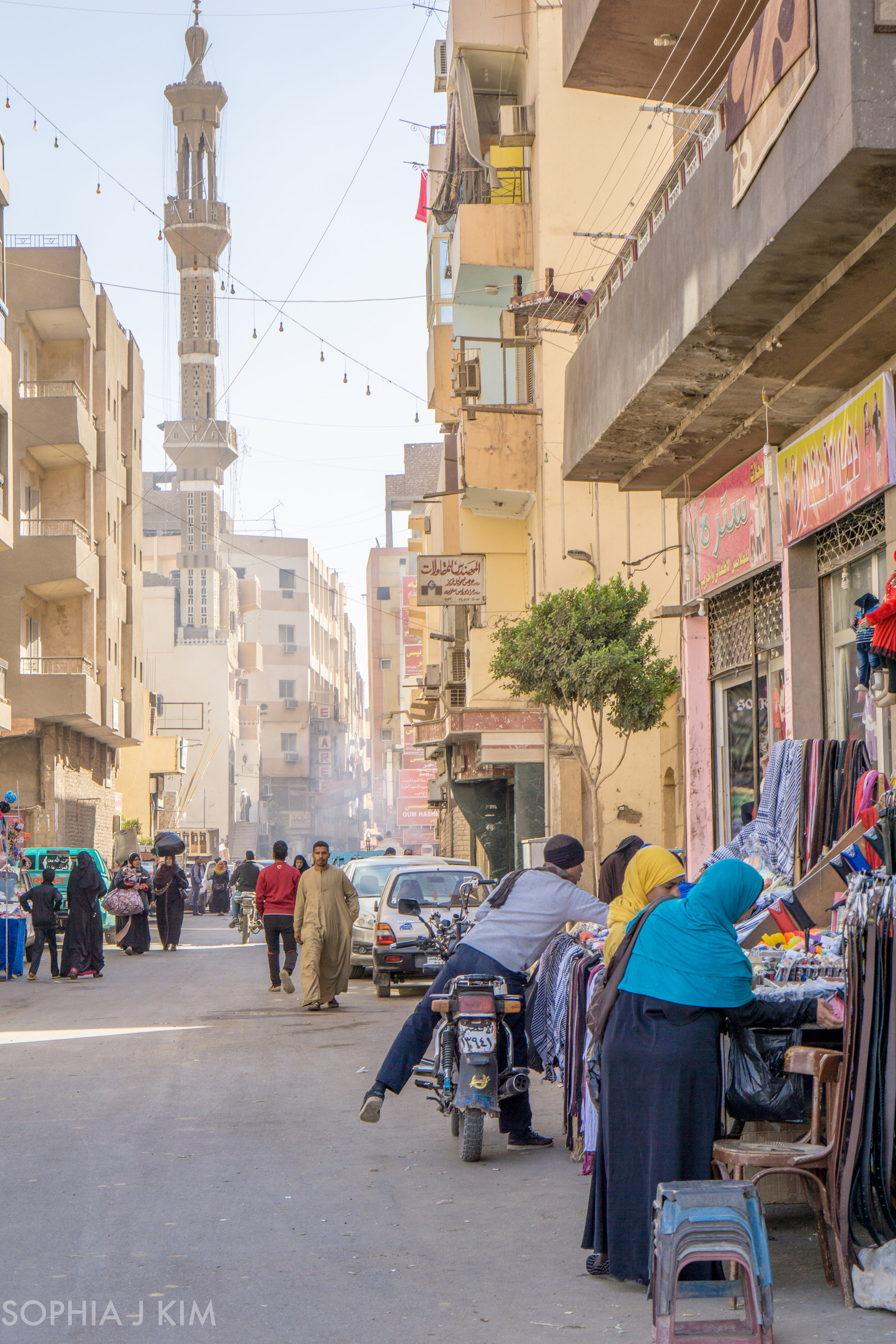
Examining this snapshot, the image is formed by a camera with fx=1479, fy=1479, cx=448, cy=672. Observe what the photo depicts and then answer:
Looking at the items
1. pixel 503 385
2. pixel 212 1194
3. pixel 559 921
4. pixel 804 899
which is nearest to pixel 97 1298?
pixel 212 1194

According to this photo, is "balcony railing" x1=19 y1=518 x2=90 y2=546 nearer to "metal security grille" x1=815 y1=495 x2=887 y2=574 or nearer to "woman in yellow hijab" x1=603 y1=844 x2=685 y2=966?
"metal security grille" x1=815 y1=495 x2=887 y2=574

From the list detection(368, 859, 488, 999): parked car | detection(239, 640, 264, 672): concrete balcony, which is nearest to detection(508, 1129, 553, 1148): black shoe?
detection(368, 859, 488, 999): parked car

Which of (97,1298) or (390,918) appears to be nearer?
(97,1298)

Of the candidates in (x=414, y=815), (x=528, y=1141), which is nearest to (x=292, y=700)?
(x=414, y=815)

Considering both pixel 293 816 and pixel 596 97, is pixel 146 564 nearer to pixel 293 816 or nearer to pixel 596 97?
pixel 293 816

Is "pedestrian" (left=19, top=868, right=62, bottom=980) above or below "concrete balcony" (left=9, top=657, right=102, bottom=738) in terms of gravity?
below

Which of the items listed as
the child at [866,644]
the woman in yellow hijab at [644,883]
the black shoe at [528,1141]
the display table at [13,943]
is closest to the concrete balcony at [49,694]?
Answer: the display table at [13,943]

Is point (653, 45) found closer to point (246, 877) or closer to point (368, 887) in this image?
point (368, 887)

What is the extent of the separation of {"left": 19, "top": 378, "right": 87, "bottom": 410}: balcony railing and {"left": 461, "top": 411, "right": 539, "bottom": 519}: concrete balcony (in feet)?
48.2

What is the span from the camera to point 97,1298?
5316mm

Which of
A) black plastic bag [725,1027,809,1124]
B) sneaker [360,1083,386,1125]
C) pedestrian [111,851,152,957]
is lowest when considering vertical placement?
pedestrian [111,851,152,957]

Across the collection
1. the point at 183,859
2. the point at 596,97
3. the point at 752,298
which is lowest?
the point at 183,859

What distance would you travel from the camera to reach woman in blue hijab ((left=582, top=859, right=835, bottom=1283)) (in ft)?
17.5

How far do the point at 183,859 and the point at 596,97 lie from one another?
41.6 meters
